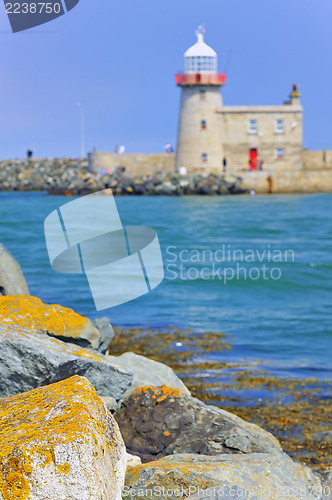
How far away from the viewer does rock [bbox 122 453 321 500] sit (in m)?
3.28

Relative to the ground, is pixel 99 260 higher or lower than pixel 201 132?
lower

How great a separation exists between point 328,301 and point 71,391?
36.1 feet

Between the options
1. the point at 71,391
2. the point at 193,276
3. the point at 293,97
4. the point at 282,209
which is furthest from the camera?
the point at 293,97

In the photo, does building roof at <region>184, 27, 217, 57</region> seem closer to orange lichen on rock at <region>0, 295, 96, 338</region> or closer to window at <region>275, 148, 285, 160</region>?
window at <region>275, 148, 285, 160</region>

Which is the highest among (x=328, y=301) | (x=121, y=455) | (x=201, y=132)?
(x=201, y=132)

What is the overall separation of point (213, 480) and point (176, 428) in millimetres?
1260

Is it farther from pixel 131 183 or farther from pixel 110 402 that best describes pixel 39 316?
pixel 131 183

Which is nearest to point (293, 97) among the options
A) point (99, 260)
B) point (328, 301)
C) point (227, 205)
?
point (227, 205)

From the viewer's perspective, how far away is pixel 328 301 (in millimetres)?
13406

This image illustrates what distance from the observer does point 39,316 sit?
A: 201 inches

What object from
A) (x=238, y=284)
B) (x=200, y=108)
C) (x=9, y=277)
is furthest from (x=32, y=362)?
(x=200, y=108)

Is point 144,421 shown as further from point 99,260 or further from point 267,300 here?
point 99,260

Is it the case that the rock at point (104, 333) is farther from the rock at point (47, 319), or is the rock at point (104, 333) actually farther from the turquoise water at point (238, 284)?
the turquoise water at point (238, 284)

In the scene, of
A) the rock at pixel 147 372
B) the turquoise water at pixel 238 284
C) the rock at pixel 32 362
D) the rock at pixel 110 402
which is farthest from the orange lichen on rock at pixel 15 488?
the turquoise water at pixel 238 284
